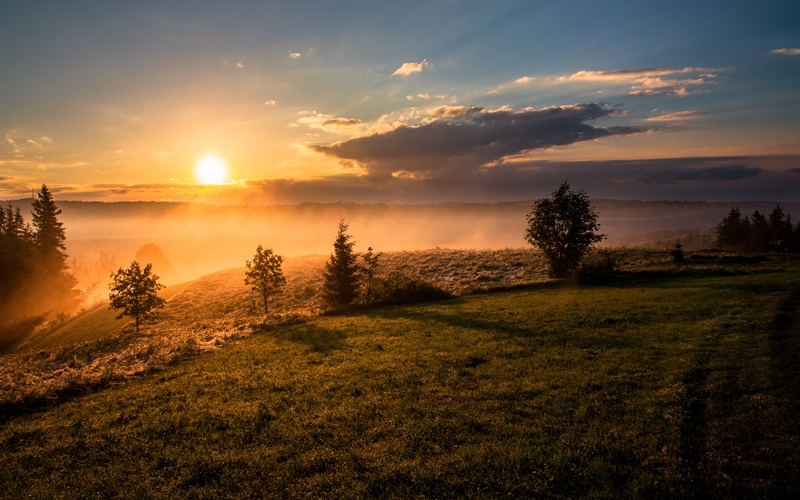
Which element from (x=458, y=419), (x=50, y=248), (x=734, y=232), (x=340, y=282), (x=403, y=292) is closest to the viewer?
(x=458, y=419)

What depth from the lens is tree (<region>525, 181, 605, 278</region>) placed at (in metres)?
47.6

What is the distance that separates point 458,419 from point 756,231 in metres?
136

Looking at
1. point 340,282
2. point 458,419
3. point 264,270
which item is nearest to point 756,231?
point 340,282

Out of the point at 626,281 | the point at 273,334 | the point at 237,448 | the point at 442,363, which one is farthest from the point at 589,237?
the point at 237,448

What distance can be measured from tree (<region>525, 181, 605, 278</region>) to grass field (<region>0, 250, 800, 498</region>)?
21784 mm

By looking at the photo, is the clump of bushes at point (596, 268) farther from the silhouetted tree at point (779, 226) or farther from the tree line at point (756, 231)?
the silhouetted tree at point (779, 226)

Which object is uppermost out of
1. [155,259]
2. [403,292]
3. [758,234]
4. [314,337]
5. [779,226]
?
[779,226]

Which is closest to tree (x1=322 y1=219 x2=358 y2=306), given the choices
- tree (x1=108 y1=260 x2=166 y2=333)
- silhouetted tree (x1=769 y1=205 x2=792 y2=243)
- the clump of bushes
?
tree (x1=108 y1=260 x2=166 y2=333)

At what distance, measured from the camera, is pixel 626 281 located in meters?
42.6

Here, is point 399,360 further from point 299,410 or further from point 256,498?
point 256,498

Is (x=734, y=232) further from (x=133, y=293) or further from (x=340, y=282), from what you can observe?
(x=133, y=293)

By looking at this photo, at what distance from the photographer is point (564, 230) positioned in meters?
48.5

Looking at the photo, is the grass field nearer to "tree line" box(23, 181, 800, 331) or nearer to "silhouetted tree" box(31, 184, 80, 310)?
"tree line" box(23, 181, 800, 331)

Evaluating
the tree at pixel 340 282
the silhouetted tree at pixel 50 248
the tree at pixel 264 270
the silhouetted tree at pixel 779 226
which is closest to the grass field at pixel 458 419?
the tree at pixel 340 282
